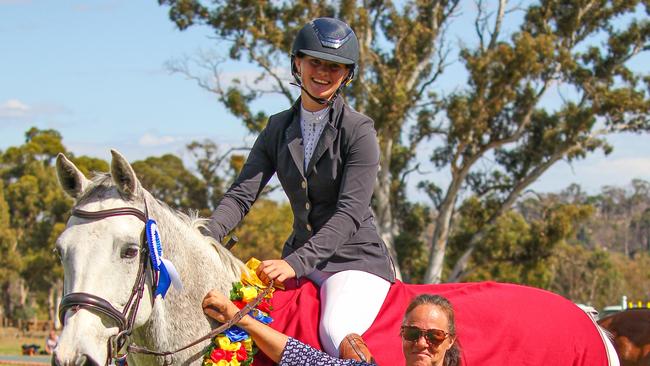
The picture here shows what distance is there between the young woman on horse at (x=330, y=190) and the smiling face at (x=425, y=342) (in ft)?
1.84

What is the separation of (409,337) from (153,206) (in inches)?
50.0

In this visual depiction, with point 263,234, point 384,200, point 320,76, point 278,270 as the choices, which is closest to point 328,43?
point 320,76

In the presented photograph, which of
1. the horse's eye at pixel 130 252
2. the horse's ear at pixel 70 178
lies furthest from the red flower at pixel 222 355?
the horse's ear at pixel 70 178

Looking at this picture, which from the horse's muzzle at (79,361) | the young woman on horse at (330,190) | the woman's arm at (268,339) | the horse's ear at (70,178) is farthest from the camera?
the young woman on horse at (330,190)

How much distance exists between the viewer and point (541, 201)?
2880 centimetres

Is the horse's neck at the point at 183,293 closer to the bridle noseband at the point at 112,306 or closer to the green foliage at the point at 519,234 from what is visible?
the bridle noseband at the point at 112,306

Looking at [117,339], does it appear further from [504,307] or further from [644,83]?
[644,83]

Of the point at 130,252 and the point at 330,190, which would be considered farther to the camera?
the point at 330,190

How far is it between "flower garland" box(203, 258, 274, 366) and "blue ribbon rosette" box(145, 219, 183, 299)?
0.34 meters

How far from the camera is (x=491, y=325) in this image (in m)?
4.33

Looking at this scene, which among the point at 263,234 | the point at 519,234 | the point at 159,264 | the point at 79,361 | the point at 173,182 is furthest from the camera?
the point at 173,182

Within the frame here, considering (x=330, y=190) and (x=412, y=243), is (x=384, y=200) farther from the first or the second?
(x=330, y=190)

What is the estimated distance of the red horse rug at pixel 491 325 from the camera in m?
4.09

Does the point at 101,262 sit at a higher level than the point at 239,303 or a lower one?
higher
